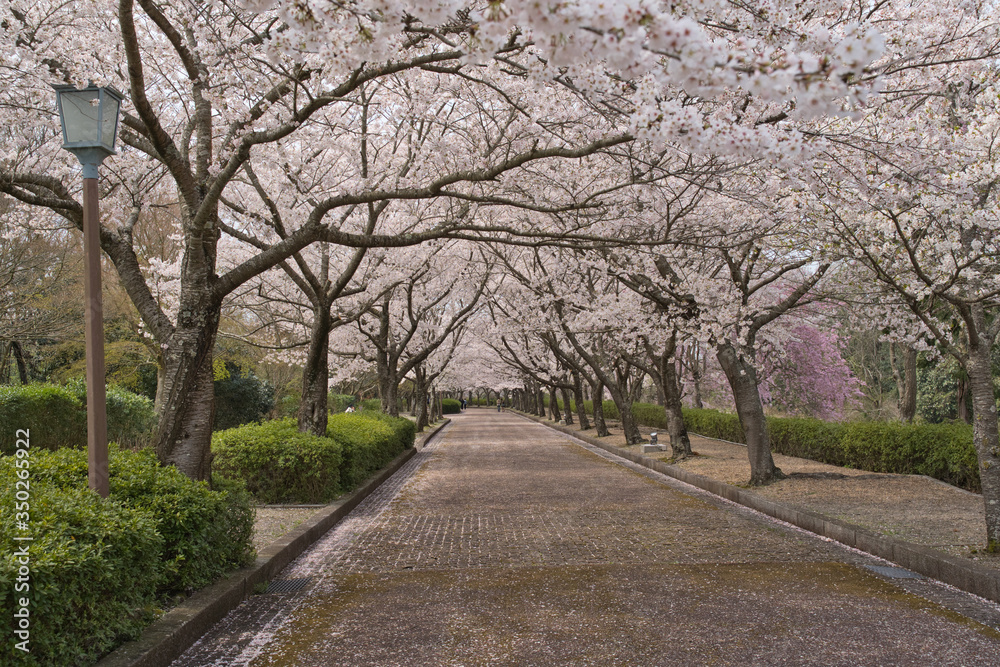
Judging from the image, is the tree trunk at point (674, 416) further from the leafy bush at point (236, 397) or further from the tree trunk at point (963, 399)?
the leafy bush at point (236, 397)

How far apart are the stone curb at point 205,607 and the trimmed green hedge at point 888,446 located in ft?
30.9

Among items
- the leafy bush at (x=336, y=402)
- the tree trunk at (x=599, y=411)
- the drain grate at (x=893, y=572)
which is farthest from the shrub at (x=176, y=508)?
the leafy bush at (x=336, y=402)

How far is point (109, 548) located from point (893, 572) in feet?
21.0

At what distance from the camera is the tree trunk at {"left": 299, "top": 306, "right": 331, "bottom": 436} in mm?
12555

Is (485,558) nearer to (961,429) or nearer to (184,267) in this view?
(184,267)

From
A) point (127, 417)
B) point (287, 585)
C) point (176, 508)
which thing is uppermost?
point (127, 417)

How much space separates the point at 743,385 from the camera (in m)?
12.2

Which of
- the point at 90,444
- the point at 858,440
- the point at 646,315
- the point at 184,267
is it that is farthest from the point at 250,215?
the point at 858,440

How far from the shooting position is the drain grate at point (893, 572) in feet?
21.0

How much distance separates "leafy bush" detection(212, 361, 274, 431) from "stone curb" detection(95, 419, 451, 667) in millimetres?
18453

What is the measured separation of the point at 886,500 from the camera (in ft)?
32.0

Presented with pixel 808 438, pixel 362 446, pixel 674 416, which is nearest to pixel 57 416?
pixel 362 446

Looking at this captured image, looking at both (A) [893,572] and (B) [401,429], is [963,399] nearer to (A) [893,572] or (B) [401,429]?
(B) [401,429]

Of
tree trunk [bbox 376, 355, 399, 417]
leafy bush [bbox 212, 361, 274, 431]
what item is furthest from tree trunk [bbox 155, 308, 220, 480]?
leafy bush [bbox 212, 361, 274, 431]
